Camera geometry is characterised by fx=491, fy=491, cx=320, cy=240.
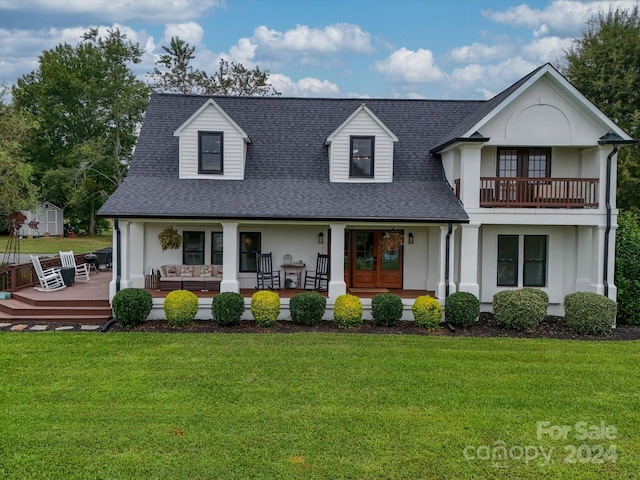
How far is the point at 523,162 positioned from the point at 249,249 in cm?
923

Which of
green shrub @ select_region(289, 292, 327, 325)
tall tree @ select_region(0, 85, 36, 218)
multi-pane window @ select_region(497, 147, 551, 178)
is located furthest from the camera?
tall tree @ select_region(0, 85, 36, 218)

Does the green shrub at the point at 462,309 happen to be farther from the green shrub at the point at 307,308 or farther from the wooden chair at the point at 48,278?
the wooden chair at the point at 48,278

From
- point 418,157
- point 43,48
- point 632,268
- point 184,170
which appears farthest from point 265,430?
point 43,48

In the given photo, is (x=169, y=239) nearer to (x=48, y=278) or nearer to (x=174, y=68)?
(x=48, y=278)

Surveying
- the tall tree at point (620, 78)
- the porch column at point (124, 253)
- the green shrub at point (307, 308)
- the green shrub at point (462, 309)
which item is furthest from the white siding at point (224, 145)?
the tall tree at point (620, 78)

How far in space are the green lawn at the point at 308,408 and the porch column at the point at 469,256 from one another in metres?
2.92

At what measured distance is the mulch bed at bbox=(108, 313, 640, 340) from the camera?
13086mm

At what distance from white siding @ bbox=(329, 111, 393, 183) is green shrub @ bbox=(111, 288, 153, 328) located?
22.4 feet

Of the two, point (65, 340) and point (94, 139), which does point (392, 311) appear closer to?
point (65, 340)

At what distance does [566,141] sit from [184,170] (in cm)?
1166

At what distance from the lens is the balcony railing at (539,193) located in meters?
14.4

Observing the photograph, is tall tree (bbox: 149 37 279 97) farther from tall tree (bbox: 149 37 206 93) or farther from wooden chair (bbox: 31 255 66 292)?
wooden chair (bbox: 31 255 66 292)

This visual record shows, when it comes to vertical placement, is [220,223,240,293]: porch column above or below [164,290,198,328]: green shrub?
above

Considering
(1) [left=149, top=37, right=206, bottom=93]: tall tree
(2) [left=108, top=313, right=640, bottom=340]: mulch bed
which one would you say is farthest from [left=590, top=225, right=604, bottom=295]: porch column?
(1) [left=149, top=37, right=206, bottom=93]: tall tree
